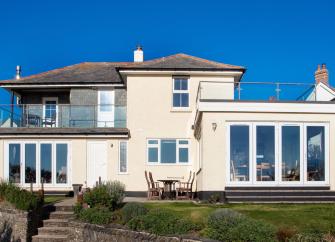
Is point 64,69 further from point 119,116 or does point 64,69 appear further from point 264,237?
point 264,237

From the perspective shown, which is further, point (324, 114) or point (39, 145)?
point (39, 145)

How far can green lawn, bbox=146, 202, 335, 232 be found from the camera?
1489cm

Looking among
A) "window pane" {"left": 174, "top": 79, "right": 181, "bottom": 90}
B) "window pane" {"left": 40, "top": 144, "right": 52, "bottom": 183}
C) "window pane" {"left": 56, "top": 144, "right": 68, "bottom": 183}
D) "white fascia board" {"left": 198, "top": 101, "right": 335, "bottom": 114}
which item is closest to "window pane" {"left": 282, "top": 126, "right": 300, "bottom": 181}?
"white fascia board" {"left": 198, "top": 101, "right": 335, "bottom": 114}

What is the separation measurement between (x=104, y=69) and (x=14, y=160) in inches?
311

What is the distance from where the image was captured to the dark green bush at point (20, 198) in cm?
1944

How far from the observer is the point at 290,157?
22.7m

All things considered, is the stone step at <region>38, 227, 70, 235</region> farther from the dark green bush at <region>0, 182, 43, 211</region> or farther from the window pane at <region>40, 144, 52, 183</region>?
the window pane at <region>40, 144, 52, 183</region>

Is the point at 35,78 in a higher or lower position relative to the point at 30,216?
higher

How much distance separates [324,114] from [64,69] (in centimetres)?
1712

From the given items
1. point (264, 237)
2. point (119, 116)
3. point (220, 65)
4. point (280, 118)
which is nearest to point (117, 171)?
point (119, 116)

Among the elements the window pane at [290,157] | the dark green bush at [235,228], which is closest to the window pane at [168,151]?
the window pane at [290,157]

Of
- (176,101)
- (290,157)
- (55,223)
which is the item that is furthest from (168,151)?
(55,223)

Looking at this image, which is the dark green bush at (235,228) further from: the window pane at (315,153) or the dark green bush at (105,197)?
the window pane at (315,153)

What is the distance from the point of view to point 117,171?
1161 inches
